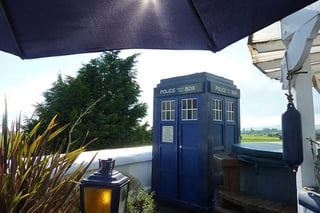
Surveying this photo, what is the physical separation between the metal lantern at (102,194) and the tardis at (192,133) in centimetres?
311

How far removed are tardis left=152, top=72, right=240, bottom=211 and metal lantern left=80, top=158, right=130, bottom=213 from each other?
311cm

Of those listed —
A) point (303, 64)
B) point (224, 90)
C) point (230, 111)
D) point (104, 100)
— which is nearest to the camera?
point (303, 64)

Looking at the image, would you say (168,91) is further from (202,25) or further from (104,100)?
(104,100)

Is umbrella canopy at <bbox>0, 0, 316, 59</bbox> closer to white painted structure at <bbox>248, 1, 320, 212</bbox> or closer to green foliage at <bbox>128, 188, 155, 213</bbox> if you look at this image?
white painted structure at <bbox>248, 1, 320, 212</bbox>

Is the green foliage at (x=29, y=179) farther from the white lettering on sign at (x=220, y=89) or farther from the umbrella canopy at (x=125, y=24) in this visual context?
the white lettering on sign at (x=220, y=89)

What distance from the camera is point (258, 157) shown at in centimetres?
294

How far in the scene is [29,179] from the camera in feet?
3.92

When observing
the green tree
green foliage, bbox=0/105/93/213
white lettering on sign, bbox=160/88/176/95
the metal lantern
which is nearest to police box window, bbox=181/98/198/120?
white lettering on sign, bbox=160/88/176/95

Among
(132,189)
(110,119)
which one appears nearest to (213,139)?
(132,189)

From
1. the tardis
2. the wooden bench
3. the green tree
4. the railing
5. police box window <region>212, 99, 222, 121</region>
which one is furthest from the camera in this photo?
the green tree

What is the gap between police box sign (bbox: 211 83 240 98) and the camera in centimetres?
427

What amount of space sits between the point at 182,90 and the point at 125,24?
298 centimetres

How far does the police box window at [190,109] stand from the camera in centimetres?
426

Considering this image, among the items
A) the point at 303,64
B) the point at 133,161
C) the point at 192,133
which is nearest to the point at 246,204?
the point at 192,133
